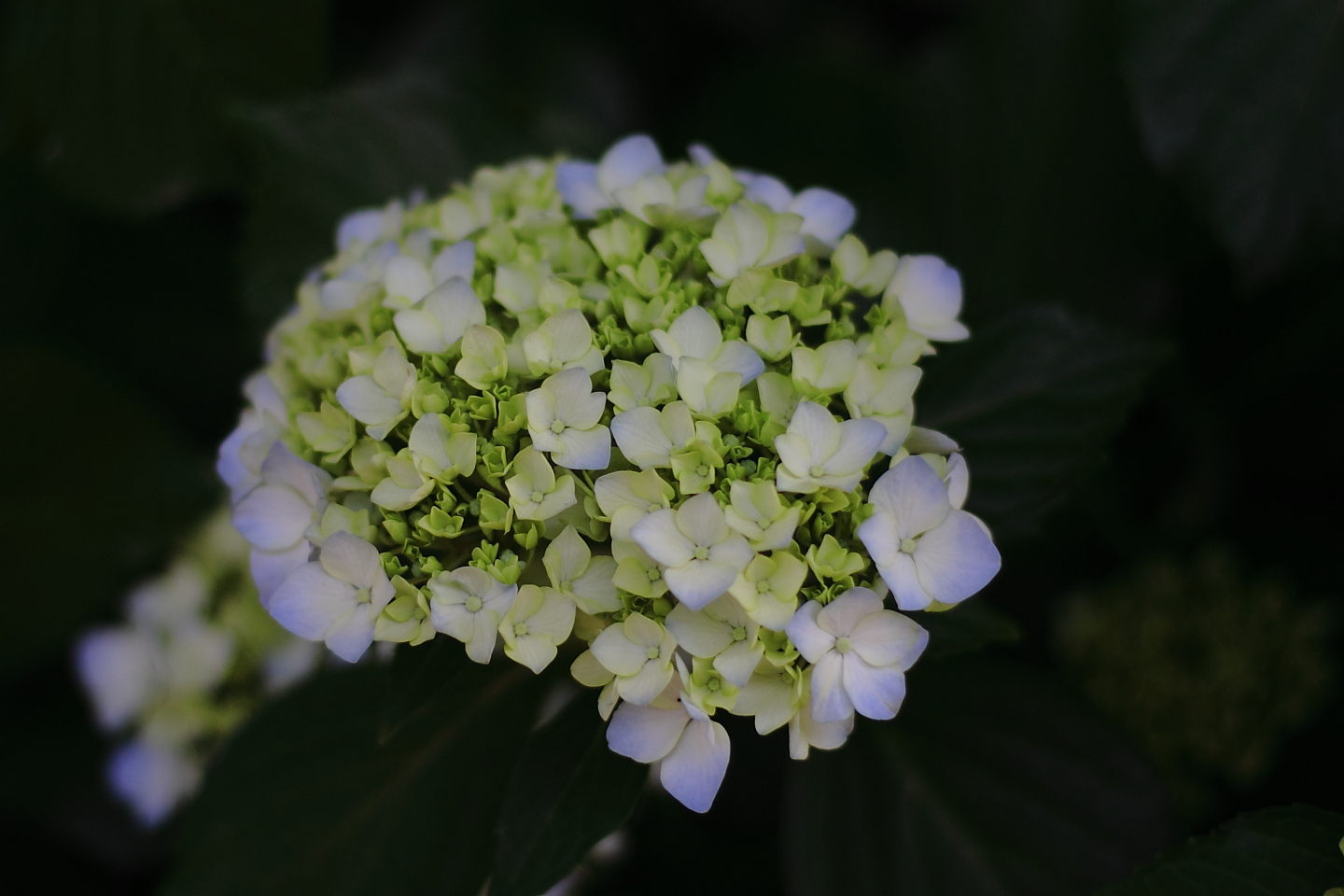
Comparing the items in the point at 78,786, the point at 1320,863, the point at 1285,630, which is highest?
the point at 1320,863

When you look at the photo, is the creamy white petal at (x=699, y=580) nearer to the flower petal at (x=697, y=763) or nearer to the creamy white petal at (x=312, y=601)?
the flower petal at (x=697, y=763)

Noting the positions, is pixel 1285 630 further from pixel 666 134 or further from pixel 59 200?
pixel 59 200

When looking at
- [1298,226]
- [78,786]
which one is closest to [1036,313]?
[1298,226]

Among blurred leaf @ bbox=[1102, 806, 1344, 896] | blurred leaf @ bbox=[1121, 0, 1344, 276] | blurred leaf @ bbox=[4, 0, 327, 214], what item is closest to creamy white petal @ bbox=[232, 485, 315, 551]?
blurred leaf @ bbox=[1102, 806, 1344, 896]

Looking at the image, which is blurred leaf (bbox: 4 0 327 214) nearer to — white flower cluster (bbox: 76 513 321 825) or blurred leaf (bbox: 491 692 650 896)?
white flower cluster (bbox: 76 513 321 825)

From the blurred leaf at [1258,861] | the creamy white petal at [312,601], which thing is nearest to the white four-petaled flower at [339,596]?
the creamy white petal at [312,601]

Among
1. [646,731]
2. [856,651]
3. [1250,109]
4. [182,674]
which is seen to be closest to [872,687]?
[856,651]

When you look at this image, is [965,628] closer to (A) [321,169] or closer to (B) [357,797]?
(B) [357,797]
